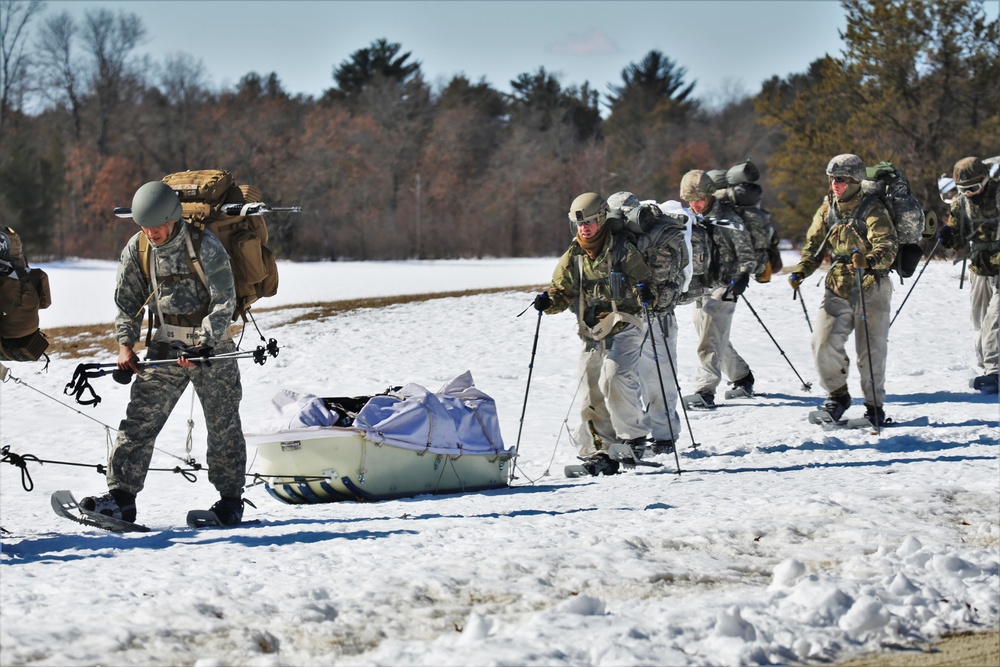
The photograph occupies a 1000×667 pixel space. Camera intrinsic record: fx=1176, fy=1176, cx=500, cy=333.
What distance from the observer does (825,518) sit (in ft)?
21.4

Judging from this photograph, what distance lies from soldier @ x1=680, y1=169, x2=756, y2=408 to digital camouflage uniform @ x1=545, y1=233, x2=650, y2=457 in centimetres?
268

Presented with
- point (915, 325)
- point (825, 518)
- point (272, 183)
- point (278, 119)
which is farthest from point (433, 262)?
point (825, 518)

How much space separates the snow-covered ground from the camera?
178 inches

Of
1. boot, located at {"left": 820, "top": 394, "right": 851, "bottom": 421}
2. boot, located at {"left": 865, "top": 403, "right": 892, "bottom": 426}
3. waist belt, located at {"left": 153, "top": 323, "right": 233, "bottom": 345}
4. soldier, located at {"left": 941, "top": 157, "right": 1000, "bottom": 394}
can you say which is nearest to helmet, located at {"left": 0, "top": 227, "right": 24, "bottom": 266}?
waist belt, located at {"left": 153, "top": 323, "right": 233, "bottom": 345}

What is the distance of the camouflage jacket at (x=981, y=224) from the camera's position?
12.4m

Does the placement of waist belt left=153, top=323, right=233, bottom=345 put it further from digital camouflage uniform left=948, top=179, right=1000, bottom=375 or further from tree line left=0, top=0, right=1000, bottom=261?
tree line left=0, top=0, right=1000, bottom=261

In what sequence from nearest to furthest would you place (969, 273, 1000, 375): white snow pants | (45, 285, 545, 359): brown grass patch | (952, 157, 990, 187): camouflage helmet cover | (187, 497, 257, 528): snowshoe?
(187, 497, 257, 528): snowshoe
(952, 157, 990, 187): camouflage helmet cover
(969, 273, 1000, 375): white snow pants
(45, 285, 545, 359): brown grass patch

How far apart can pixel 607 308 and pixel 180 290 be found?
11.1 feet

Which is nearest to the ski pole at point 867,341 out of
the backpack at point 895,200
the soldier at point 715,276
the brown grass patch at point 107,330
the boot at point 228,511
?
the backpack at point 895,200

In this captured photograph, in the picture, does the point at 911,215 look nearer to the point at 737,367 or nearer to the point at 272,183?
the point at 737,367

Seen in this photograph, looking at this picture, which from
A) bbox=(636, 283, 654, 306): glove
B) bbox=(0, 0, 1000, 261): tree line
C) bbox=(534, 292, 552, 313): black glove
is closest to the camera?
bbox=(636, 283, 654, 306): glove

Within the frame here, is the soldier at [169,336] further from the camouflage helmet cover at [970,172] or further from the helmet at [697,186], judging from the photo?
the camouflage helmet cover at [970,172]

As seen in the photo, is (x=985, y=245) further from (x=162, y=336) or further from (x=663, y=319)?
(x=162, y=336)

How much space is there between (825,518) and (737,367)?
6521mm
